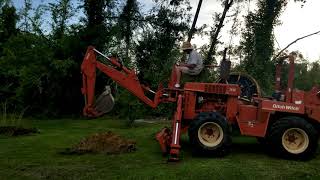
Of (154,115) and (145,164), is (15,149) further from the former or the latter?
(154,115)

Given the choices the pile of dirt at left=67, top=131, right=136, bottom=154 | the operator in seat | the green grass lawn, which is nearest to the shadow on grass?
the green grass lawn

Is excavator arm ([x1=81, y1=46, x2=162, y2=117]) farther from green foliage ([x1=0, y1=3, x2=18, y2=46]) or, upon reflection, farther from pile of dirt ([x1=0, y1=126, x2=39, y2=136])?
green foliage ([x1=0, y1=3, x2=18, y2=46])

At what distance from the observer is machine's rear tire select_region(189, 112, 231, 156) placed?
938cm

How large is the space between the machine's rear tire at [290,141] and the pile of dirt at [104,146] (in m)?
2.77

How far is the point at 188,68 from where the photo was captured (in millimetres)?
10359

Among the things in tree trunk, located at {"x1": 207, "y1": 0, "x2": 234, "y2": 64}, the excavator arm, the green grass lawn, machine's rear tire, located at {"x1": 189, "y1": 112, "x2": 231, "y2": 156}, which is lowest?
the green grass lawn

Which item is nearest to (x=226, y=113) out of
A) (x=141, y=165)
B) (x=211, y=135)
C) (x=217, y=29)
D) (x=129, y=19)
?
(x=211, y=135)

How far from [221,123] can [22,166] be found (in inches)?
143

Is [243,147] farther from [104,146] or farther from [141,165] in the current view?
[141,165]

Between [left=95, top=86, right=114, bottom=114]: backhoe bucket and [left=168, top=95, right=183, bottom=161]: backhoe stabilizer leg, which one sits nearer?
[left=168, top=95, right=183, bottom=161]: backhoe stabilizer leg

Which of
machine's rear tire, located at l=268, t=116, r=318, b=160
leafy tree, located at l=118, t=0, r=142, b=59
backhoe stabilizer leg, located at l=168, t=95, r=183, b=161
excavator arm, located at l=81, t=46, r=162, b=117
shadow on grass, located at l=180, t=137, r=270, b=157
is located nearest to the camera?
backhoe stabilizer leg, located at l=168, t=95, r=183, b=161

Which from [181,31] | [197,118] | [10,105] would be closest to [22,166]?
[197,118]

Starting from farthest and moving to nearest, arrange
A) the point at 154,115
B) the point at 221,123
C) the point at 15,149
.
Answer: the point at 154,115 → the point at 15,149 → the point at 221,123

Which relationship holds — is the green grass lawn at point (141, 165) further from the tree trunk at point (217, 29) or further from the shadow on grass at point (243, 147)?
the tree trunk at point (217, 29)
